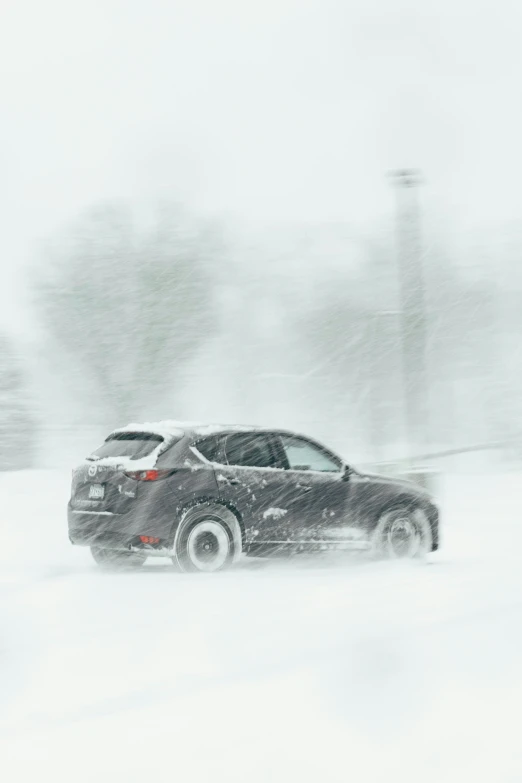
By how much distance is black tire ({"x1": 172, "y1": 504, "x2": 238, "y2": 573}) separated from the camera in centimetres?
1070

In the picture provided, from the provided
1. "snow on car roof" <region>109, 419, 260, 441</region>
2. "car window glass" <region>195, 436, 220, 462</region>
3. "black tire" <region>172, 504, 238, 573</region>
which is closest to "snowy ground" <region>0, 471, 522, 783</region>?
"black tire" <region>172, 504, 238, 573</region>

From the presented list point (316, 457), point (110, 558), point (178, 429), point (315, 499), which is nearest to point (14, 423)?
point (110, 558)

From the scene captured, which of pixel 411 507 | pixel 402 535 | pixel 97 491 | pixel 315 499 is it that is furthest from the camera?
pixel 411 507

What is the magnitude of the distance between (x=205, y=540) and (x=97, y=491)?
1087 mm

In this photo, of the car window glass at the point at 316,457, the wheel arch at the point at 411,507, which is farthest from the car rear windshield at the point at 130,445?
the wheel arch at the point at 411,507

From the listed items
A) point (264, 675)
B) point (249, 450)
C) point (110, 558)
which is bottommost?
point (110, 558)

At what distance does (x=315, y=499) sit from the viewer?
11.4 m

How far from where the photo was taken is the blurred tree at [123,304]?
172 feet

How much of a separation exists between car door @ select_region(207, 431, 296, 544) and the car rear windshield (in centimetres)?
64

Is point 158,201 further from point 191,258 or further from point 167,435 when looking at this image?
point 167,435

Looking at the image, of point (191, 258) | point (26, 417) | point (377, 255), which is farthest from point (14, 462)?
point (377, 255)

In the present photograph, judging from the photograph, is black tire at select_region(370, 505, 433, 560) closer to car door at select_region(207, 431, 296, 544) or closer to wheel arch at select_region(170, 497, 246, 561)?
car door at select_region(207, 431, 296, 544)

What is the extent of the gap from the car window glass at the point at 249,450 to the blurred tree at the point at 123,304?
40284 millimetres

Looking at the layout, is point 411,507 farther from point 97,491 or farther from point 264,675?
point 264,675
